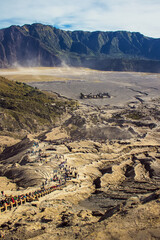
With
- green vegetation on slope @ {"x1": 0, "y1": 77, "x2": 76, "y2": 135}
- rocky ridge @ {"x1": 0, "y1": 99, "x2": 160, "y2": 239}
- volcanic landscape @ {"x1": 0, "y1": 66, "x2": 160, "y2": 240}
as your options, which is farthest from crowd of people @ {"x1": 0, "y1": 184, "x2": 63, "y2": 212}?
green vegetation on slope @ {"x1": 0, "y1": 77, "x2": 76, "y2": 135}

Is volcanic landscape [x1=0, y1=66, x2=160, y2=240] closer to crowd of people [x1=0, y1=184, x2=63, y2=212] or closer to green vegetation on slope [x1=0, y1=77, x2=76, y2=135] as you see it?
crowd of people [x1=0, y1=184, x2=63, y2=212]

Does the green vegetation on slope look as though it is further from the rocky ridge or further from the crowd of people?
the crowd of people

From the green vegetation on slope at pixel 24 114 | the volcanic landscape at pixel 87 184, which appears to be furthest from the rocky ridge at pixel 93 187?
the green vegetation on slope at pixel 24 114

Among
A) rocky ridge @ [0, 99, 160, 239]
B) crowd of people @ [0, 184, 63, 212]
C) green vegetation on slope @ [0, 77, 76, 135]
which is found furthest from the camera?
green vegetation on slope @ [0, 77, 76, 135]

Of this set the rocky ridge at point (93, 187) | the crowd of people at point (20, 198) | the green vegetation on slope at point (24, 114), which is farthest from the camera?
the green vegetation on slope at point (24, 114)

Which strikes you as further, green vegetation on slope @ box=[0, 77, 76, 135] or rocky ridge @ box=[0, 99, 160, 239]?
green vegetation on slope @ box=[0, 77, 76, 135]

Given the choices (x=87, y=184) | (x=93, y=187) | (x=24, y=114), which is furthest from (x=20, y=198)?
(x=24, y=114)

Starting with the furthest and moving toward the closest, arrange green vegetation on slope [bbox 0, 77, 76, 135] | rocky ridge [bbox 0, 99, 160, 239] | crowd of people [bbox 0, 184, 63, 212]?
green vegetation on slope [bbox 0, 77, 76, 135]
crowd of people [bbox 0, 184, 63, 212]
rocky ridge [bbox 0, 99, 160, 239]

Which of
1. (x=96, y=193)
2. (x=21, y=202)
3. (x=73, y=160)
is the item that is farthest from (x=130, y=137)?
(x=21, y=202)

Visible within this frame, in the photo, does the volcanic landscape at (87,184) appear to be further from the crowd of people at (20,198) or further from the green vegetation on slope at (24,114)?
the green vegetation on slope at (24,114)

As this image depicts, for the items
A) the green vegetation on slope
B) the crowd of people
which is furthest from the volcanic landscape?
the green vegetation on slope

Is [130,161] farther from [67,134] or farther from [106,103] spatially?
[106,103]
